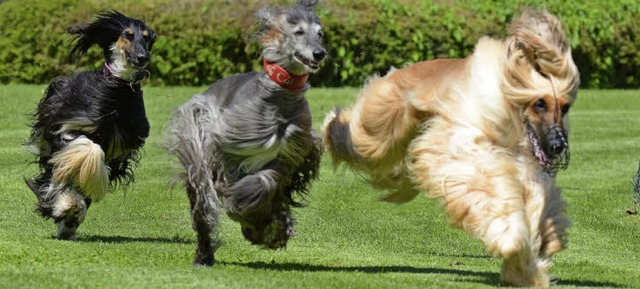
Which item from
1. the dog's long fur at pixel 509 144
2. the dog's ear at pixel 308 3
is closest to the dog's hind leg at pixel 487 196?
the dog's long fur at pixel 509 144

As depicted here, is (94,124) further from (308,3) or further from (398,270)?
(398,270)

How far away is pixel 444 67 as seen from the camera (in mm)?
7285

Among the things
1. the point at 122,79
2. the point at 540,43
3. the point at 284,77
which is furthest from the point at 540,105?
the point at 122,79

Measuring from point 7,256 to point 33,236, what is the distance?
133cm

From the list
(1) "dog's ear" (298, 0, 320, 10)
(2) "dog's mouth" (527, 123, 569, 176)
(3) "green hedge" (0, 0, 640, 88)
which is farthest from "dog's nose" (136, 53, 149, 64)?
(3) "green hedge" (0, 0, 640, 88)

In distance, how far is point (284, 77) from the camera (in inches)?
271

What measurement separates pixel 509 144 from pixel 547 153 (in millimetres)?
200

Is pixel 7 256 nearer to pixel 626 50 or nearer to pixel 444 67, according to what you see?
pixel 444 67

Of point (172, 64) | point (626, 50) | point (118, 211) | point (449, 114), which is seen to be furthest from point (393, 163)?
point (626, 50)

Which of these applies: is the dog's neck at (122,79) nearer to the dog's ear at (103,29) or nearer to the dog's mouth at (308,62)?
the dog's ear at (103,29)

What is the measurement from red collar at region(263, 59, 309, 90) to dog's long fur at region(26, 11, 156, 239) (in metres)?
1.86

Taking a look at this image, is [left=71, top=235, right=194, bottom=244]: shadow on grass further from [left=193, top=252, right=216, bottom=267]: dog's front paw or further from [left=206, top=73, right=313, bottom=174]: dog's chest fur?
[left=206, top=73, right=313, bottom=174]: dog's chest fur

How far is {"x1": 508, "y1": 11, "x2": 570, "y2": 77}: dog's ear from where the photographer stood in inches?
262

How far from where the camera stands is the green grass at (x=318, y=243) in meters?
6.79
